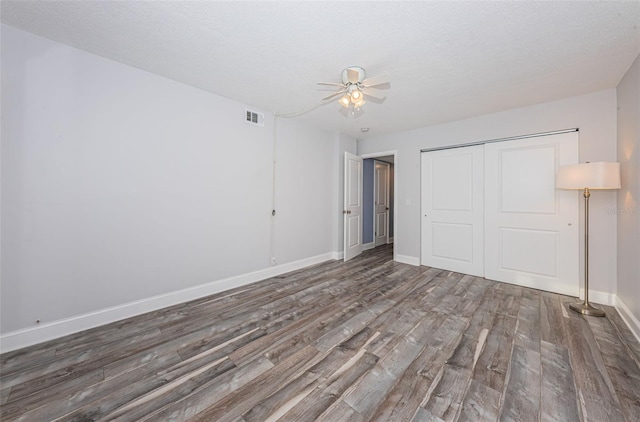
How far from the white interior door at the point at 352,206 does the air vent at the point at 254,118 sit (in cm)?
183

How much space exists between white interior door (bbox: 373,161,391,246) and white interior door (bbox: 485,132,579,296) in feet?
9.26

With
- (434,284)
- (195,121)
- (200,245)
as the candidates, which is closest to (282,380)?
(200,245)

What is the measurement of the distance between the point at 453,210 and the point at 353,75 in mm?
3006

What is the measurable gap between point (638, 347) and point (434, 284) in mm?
1810

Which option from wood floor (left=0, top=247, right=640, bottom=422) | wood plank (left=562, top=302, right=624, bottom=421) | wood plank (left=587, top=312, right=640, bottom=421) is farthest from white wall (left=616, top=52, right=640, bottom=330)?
wood plank (left=562, top=302, right=624, bottom=421)

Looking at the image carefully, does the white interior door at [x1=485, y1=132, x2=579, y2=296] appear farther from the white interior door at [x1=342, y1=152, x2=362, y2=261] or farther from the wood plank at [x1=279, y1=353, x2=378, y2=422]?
the wood plank at [x1=279, y1=353, x2=378, y2=422]

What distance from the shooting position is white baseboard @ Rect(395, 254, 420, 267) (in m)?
4.54

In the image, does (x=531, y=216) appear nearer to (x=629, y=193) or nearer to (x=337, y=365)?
(x=629, y=193)

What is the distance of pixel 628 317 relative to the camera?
242 cm

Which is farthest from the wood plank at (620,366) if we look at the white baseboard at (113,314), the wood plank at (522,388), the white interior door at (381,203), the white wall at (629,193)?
the white interior door at (381,203)

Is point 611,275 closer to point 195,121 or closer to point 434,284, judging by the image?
point 434,284

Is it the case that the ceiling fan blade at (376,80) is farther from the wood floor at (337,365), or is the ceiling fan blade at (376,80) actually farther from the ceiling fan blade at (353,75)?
the wood floor at (337,365)

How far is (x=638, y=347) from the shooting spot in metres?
2.05

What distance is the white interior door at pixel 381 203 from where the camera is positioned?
21.0ft
